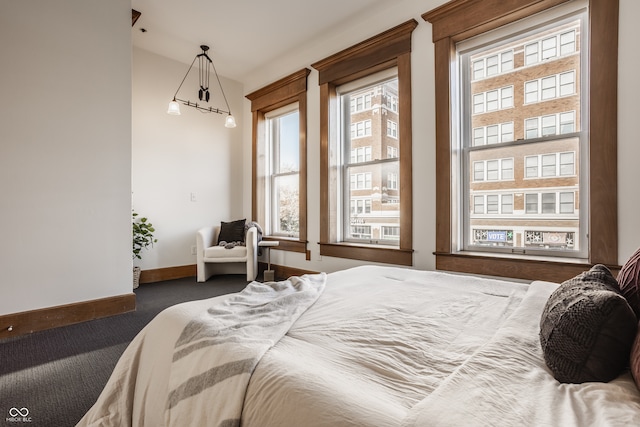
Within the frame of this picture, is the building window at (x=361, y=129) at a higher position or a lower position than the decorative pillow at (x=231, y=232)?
higher

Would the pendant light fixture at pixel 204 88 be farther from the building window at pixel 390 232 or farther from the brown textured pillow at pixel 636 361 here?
the brown textured pillow at pixel 636 361

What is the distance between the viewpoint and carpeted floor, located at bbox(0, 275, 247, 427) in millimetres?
1524

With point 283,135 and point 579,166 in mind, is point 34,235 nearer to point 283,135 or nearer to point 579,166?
point 283,135

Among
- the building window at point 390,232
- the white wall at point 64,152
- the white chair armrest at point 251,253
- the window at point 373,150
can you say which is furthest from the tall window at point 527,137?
the white wall at point 64,152

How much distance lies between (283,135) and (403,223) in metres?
2.44

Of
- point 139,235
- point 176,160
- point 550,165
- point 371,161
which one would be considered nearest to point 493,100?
point 550,165

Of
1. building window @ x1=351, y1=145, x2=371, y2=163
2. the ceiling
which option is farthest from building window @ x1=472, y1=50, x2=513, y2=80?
building window @ x1=351, y1=145, x2=371, y2=163

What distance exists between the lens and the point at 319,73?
392 cm

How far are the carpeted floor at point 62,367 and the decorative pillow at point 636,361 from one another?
6.58 ft

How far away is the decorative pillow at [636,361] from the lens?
67cm

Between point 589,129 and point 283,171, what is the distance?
346 centimetres

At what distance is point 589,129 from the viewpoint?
2.21 metres

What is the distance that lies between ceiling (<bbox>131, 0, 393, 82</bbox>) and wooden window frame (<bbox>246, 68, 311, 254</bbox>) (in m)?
0.40

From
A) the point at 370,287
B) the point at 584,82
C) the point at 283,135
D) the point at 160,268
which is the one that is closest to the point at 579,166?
the point at 584,82
